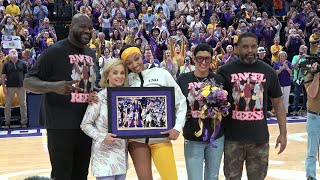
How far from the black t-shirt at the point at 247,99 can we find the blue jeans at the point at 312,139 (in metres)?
1.38

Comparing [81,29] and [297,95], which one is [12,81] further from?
[81,29]

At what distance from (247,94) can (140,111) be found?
36.8 inches

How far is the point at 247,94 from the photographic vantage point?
436 cm

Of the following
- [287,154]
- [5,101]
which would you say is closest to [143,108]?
[287,154]

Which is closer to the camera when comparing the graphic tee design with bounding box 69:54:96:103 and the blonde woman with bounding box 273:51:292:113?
the graphic tee design with bounding box 69:54:96:103

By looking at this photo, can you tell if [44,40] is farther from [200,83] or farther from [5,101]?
[200,83]

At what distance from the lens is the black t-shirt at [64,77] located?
409 cm

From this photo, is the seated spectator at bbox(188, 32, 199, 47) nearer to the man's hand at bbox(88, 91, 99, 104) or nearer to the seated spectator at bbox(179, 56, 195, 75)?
the seated spectator at bbox(179, 56, 195, 75)

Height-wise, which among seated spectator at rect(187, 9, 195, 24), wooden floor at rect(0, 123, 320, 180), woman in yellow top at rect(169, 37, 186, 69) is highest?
seated spectator at rect(187, 9, 195, 24)

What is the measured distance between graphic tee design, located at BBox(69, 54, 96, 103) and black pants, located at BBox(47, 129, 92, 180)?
0.93 feet

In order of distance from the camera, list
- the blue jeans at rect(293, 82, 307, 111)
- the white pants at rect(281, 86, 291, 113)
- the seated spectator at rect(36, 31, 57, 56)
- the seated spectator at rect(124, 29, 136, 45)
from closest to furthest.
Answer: the white pants at rect(281, 86, 291, 113), the blue jeans at rect(293, 82, 307, 111), the seated spectator at rect(36, 31, 57, 56), the seated spectator at rect(124, 29, 136, 45)

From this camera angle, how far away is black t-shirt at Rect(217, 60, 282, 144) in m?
4.36

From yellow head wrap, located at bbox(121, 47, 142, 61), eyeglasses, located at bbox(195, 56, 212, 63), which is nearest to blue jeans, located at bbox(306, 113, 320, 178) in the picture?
eyeglasses, located at bbox(195, 56, 212, 63)

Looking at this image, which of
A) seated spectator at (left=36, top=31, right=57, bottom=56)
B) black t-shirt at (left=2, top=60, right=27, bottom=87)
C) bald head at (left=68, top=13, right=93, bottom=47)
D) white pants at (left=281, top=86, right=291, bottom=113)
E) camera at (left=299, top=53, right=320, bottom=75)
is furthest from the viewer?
seated spectator at (left=36, top=31, right=57, bottom=56)
